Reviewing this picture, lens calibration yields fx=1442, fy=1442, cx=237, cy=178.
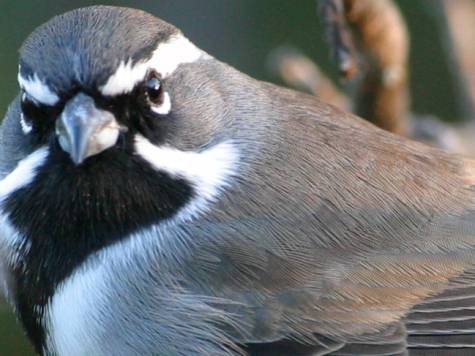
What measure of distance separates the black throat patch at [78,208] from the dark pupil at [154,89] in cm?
28

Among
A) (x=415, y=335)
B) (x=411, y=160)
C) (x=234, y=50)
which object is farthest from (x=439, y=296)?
(x=234, y=50)

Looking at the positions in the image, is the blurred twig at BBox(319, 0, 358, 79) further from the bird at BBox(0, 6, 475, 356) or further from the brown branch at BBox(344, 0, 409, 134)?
the bird at BBox(0, 6, 475, 356)

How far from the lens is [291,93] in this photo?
7.57 m

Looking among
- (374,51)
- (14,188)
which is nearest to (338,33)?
(374,51)

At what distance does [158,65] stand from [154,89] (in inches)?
6.6

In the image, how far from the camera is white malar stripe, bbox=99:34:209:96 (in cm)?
627

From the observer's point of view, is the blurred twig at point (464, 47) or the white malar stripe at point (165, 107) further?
the blurred twig at point (464, 47)

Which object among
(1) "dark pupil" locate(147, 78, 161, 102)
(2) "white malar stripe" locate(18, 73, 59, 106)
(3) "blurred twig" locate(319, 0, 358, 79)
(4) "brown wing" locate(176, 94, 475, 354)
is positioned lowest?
(4) "brown wing" locate(176, 94, 475, 354)

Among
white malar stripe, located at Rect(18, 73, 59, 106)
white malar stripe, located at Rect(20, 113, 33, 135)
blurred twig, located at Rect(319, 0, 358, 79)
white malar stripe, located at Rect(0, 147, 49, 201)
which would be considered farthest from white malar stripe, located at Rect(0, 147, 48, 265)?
blurred twig, located at Rect(319, 0, 358, 79)

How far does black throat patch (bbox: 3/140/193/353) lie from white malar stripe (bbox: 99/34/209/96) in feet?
0.96

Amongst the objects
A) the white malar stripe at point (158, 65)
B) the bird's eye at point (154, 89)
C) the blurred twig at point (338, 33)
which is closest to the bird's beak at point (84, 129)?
the white malar stripe at point (158, 65)

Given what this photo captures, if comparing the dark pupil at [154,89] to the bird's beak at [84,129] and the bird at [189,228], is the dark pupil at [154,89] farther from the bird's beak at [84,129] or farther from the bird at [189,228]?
the bird's beak at [84,129]

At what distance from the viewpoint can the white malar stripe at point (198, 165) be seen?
255 inches

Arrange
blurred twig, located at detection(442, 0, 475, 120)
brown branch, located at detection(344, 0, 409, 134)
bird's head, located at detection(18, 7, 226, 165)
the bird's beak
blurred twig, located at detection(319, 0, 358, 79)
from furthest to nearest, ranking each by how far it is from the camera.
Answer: blurred twig, located at detection(442, 0, 475, 120) → brown branch, located at detection(344, 0, 409, 134) → blurred twig, located at detection(319, 0, 358, 79) → bird's head, located at detection(18, 7, 226, 165) → the bird's beak
